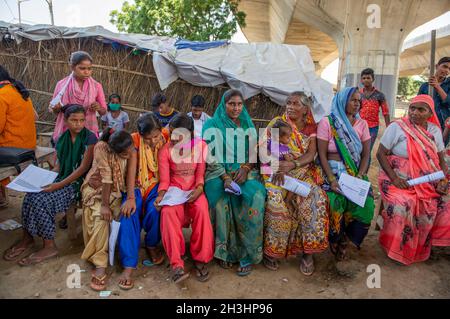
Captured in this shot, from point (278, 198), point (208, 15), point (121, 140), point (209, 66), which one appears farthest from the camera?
point (208, 15)

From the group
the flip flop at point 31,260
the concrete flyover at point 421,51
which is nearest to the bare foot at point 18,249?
the flip flop at point 31,260

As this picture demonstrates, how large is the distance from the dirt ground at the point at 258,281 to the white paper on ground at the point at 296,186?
2.38ft

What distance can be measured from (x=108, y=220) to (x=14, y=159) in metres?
1.19

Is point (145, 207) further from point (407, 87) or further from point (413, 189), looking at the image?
point (407, 87)

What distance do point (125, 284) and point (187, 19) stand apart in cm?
1162

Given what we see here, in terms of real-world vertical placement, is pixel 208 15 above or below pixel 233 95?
above

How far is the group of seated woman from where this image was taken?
116 inches

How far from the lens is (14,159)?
3232 millimetres

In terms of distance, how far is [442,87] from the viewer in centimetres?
443

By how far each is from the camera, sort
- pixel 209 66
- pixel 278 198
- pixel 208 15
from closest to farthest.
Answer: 1. pixel 278 198
2. pixel 209 66
3. pixel 208 15

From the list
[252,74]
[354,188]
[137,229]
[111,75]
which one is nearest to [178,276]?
[137,229]

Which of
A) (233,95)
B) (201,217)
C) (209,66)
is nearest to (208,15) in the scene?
(209,66)

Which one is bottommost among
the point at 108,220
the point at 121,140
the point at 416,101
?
the point at 108,220
